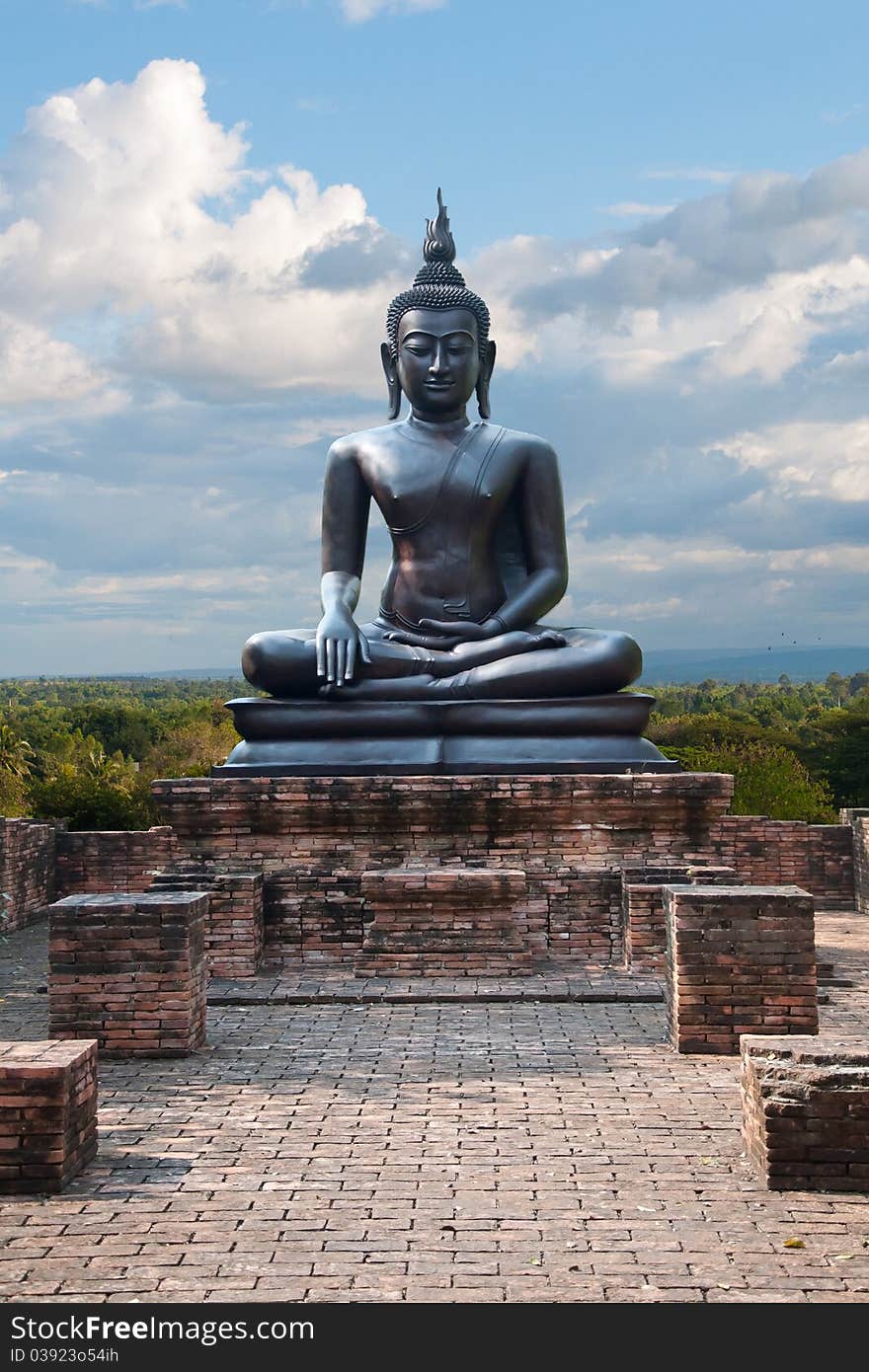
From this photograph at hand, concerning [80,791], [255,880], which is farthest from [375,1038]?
[80,791]

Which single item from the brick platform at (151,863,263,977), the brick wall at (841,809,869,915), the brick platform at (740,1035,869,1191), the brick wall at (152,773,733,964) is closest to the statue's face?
the brick wall at (152,773,733,964)

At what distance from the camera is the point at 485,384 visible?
1370cm

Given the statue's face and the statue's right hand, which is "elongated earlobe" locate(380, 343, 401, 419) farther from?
the statue's right hand

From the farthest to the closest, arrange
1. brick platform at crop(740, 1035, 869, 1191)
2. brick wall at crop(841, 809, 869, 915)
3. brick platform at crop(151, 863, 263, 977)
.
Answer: brick wall at crop(841, 809, 869, 915), brick platform at crop(151, 863, 263, 977), brick platform at crop(740, 1035, 869, 1191)

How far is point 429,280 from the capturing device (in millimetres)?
13281

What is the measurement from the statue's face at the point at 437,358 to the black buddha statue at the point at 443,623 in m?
0.01

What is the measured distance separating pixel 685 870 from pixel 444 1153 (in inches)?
204

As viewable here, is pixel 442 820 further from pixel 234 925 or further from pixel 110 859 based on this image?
pixel 110 859

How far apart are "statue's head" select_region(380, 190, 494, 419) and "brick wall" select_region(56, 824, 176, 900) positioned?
5633 mm

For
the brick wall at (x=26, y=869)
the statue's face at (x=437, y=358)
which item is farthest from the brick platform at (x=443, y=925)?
the brick wall at (x=26, y=869)

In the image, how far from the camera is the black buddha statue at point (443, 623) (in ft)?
37.6

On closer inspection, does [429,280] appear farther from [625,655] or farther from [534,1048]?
[534,1048]

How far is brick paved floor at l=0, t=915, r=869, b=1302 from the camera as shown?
167 inches

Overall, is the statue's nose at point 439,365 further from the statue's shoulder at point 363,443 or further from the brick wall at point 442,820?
the brick wall at point 442,820
